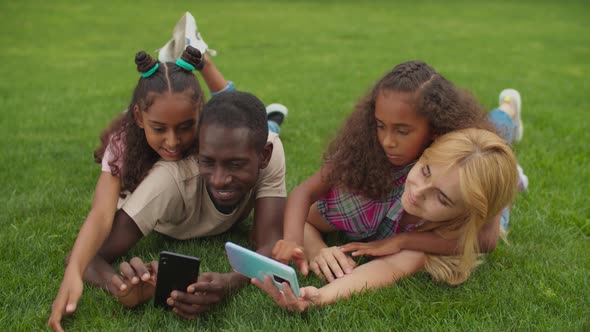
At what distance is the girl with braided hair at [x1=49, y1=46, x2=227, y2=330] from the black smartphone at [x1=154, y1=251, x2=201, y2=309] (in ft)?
1.72

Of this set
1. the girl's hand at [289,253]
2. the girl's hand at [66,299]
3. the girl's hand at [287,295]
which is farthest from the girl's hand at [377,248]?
the girl's hand at [66,299]

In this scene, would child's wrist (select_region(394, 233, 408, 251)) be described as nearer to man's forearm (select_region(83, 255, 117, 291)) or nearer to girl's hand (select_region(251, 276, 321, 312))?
girl's hand (select_region(251, 276, 321, 312))

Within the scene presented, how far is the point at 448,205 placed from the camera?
278cm

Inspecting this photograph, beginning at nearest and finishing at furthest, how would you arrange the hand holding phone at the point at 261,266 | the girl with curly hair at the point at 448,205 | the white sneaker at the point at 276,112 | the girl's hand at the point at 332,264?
1. the hand holding phone at the point at 261,266
2. the girl with curly hair at the point at 448,205
3. the girl's hand at the point at 332,264
4. the white sneaker at the point at 276,112

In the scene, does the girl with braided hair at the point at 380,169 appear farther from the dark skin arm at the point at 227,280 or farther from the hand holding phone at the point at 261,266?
the hand holding phone at the point at 261,266

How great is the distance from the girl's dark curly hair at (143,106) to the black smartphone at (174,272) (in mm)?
783

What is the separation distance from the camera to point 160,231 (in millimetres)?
3420

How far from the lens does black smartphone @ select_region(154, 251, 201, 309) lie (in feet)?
8.29

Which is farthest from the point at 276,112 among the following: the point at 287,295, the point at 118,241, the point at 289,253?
the point at 287,295

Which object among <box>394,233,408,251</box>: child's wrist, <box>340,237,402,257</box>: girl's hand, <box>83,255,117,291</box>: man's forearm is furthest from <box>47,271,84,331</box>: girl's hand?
<box>394,233,408,251</box>: child's wrist

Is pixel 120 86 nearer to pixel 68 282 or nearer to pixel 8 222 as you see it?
pixel 8 222

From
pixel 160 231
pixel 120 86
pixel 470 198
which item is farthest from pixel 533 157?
pixel 120 86

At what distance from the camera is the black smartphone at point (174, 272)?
8.29 ft

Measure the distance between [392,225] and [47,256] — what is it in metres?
1.74
